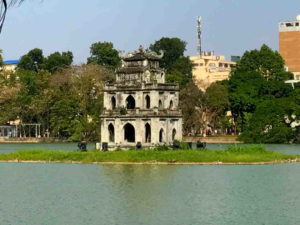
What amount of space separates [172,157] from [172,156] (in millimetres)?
74

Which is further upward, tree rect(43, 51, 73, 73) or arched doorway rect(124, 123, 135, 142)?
tree rect(43, 51, 73, 73)

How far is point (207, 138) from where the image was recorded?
102 m

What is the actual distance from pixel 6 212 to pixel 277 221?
11356mm

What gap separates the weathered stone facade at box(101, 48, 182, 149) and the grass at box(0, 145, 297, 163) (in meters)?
4.08

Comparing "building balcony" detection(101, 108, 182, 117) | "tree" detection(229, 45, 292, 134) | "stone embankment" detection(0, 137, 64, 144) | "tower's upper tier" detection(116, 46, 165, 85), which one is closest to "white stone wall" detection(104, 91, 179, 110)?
"building balcony" detection(101, 108, 182, 117)

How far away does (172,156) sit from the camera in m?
58.0

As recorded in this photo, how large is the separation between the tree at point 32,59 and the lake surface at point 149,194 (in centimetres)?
7728

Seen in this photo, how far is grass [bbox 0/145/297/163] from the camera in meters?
57.9

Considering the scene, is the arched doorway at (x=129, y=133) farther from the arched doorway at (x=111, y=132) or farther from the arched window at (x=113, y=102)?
the arched window at (x=113, y=102)

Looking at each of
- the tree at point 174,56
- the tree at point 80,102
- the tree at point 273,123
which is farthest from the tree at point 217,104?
the tree at point 80,102

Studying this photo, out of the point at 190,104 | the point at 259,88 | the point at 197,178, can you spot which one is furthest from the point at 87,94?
the point at 197,178

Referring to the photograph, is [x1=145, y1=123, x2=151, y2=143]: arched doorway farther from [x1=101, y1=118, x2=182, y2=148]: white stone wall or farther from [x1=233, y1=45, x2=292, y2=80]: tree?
[x1=233, y1=45, x2=292, y2=80]: tree

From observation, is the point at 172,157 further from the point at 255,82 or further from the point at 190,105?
the point at 255,82

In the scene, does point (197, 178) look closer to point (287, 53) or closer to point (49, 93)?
point (49, 93)
